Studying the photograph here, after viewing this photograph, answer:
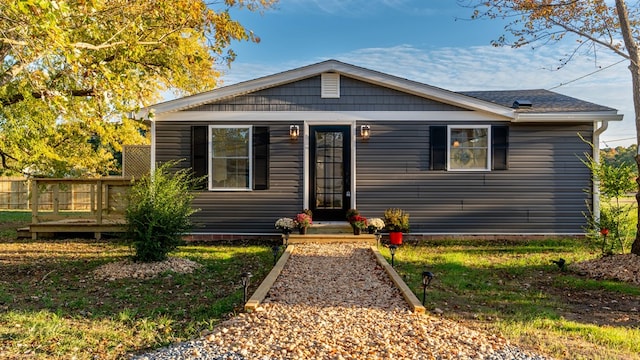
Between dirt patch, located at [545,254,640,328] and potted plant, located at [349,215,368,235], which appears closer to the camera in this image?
dirt patch, located at [545,254,640,328]

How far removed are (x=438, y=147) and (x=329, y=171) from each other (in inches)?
95.8

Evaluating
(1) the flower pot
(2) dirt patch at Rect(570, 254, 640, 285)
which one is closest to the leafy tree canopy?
(1) the flower pot

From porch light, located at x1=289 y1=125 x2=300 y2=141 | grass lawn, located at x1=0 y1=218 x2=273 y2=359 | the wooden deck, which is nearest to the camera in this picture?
grass lawn, located at x1=0 y1=218 x2=273 y2=359

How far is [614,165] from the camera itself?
672 cm

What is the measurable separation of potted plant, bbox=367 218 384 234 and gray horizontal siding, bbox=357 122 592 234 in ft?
2.40

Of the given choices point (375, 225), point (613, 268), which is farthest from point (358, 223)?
point (613, 268)

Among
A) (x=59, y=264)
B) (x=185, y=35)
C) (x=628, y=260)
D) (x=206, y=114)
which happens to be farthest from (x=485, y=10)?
(x=59, y=264)

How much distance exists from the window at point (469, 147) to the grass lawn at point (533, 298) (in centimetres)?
193

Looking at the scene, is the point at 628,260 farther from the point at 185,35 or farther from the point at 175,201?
the point at 185,35

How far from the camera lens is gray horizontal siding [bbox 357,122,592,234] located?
30.1 ft

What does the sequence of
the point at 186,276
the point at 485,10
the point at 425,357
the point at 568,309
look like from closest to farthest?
the point at 425,357
the point at 568,309
the point at 186,276
the point at 485,10

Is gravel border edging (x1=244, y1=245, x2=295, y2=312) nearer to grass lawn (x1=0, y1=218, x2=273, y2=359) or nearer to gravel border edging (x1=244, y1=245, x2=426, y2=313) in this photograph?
gravel border edging (x1=244, y1=245, x2=426, y2=313)

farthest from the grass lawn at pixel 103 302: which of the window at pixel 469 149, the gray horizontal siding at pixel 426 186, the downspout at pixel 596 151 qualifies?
the downspout at pixel 596 151

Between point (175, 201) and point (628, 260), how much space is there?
684 cm
